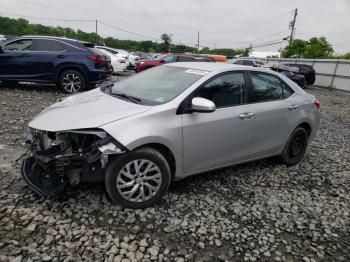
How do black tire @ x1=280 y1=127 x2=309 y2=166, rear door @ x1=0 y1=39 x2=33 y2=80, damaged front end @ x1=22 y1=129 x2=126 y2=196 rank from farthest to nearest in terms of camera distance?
rear door @ x1=0 y1=39 x2=33 y2=80, black tire @ x1=280 y1=127 x2=309 y2=166, damaged front end @ x1=22 y1=129 x2=126 y2=196

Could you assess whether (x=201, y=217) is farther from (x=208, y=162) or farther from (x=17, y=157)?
(x=17, y=157)

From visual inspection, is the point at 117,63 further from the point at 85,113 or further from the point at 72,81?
the point at 85,113

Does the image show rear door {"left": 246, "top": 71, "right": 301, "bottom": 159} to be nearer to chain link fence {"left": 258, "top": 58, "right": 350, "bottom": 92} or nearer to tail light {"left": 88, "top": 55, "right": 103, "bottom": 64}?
tail light {"left": 88, "top": 55, "right": 103, "bottom": 64}

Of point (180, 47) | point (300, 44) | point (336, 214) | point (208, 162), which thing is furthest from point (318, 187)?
point (180, 47)

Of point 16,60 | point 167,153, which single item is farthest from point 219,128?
point 16,60

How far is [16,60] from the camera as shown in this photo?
8.92 metres

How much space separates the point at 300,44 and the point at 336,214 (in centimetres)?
4273

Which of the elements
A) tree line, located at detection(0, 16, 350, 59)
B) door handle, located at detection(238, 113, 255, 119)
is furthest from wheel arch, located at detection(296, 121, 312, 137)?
tree line, located at detection(0, 16, 350, 59)

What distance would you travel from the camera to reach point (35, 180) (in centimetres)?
323

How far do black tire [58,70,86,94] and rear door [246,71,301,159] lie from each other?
6455 millimetres

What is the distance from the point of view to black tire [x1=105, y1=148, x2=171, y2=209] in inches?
122

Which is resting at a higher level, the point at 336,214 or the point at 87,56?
the point at 87,56

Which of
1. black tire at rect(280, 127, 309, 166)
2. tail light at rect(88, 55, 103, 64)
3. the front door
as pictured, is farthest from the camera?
tail light at rect(88, 55, 103, 64)

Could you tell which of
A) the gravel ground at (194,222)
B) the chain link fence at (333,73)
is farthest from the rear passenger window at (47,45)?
the chain link fence at (333,73)
